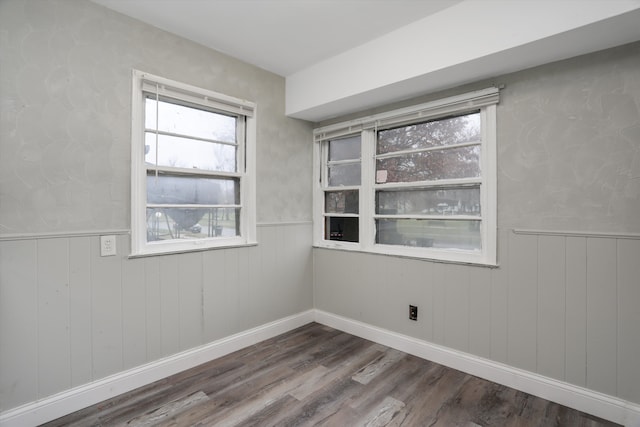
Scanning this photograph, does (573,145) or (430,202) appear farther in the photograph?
(430,202)

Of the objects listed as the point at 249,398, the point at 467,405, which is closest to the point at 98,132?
the point at 249,398

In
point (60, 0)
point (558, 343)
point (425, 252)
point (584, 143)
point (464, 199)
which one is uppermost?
point (60, 0)

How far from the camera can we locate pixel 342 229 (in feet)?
11.5

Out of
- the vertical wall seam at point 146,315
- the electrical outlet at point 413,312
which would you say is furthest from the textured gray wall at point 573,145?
the vertical wall seam at point 146,315

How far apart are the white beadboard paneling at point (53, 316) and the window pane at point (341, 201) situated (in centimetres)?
239

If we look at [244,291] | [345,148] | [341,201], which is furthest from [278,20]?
[244,291]

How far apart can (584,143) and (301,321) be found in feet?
9.62

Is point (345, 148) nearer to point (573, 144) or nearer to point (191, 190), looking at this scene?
point (191, 190)

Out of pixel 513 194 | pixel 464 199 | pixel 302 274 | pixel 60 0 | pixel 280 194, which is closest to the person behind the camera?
pixel 60 0

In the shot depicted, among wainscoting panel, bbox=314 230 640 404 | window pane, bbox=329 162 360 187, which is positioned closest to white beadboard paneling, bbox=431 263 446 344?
wainscoting panel, bbox=314 230 640 404

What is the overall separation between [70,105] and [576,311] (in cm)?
356

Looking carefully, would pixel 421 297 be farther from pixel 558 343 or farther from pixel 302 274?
pixel 302 274

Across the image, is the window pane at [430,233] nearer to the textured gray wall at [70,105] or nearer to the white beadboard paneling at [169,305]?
the white beadboard paneling at [169,305]

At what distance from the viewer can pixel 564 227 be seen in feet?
6.98
